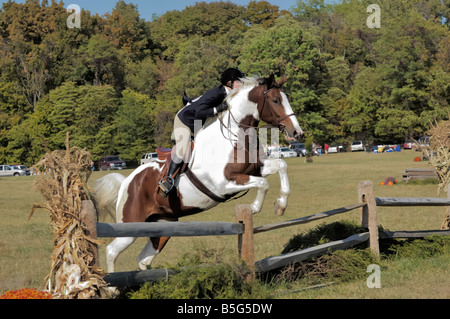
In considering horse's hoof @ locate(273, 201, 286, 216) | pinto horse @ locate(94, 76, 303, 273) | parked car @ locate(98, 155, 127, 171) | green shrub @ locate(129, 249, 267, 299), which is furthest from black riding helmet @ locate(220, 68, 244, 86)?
parked car @ locate(98, 155, 127, 171)

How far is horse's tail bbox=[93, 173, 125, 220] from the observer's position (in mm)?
9289

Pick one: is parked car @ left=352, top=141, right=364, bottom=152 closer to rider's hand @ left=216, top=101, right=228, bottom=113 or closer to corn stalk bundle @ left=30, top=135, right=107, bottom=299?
rider's hand @ left=216, top=101, right=228, bottom=113

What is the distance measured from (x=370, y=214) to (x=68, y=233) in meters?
5.29

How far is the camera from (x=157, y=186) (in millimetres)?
8625

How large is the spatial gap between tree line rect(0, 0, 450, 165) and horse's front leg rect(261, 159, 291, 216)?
184 ft

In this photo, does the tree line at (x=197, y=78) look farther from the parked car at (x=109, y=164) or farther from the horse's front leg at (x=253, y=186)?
the horse's front leg at (x=253, y=186)

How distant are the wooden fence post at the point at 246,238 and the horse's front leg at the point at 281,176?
863 mm

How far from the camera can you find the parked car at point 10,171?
203 ft

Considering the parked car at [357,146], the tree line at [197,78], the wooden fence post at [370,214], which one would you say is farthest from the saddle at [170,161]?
the parked car at [357,146]

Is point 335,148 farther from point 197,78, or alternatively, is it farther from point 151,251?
point 151,251

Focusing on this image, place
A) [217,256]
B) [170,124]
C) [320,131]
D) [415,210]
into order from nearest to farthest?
[217,256], [415,210], [170,124], [320,131]
